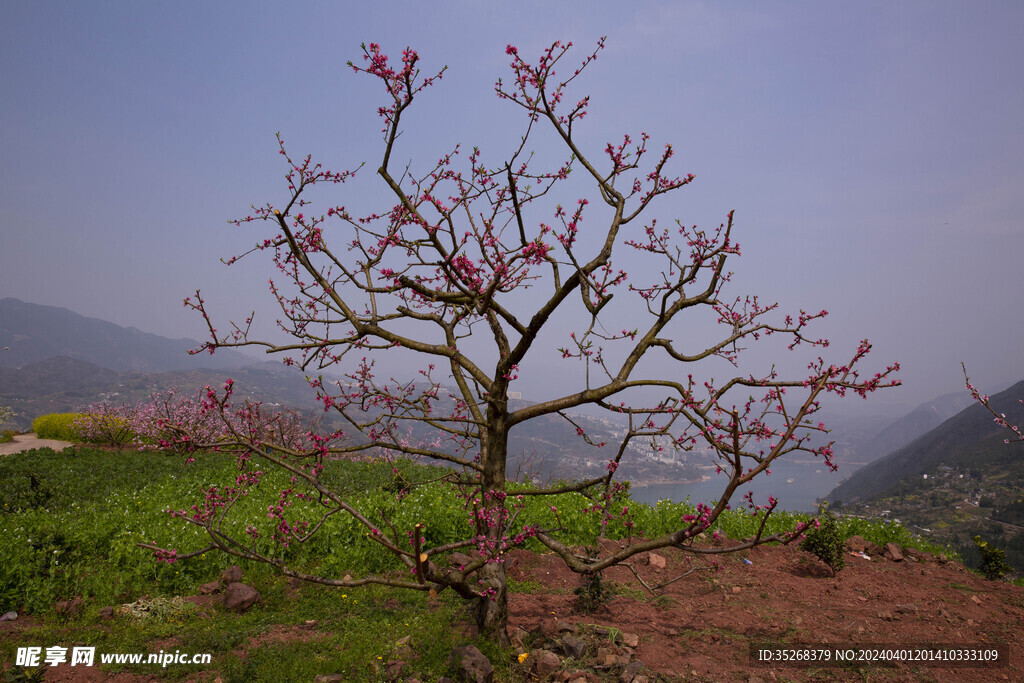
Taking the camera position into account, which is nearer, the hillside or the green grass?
the green grass

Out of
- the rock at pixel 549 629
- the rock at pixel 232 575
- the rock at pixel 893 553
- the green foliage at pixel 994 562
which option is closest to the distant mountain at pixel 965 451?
the green foliage at pixel 994 562

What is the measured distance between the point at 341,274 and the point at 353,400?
1.38 metres

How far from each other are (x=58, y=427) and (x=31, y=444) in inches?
67.5

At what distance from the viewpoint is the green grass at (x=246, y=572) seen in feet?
17.4

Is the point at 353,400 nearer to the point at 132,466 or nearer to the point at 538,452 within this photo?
the point at 538,452

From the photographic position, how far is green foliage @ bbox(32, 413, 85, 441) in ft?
72.2

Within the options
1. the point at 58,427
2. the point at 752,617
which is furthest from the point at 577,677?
the point at 58,427

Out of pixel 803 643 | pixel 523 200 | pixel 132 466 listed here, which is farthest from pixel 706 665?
pixel 132 466

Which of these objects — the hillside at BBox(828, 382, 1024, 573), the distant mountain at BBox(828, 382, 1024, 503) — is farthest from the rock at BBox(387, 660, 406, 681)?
the distant mountain at BBox(828, 382, 1024, 503)

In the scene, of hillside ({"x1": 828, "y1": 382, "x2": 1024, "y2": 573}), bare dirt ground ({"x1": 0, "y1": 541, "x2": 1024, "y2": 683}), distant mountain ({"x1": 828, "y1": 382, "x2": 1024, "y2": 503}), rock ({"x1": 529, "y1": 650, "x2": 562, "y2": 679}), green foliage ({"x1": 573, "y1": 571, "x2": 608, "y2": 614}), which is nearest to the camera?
rock ({"x1": 529, "y1": 650, "x2": 562, "y2": 679})

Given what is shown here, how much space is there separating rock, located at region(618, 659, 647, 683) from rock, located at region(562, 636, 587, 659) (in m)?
0.46

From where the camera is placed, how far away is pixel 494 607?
503 cm

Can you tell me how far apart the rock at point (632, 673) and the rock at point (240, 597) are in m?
4.85

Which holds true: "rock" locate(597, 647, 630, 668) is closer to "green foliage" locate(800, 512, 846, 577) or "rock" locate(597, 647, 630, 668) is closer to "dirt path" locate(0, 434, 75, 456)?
"green foliage" locate(800, 512, 846, 577)
